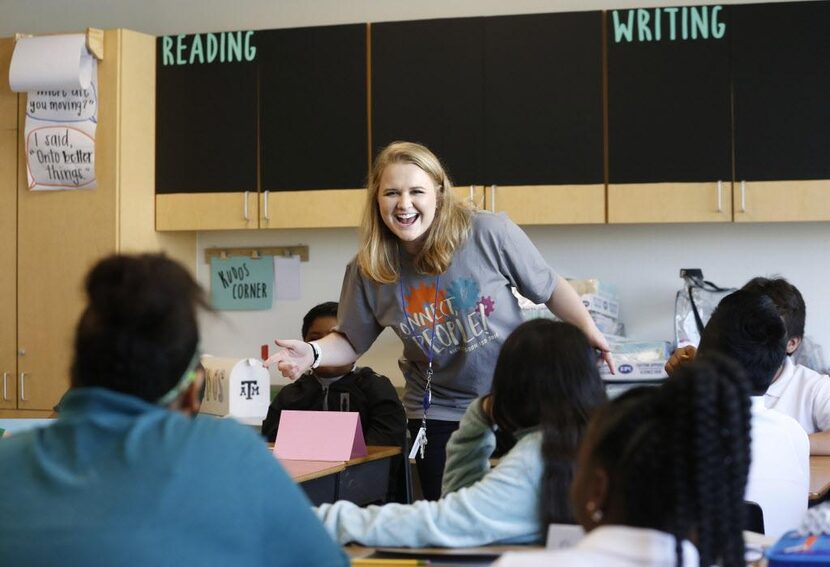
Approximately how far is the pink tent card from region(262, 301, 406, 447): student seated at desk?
675 mm

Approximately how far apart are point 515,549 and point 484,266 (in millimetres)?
1202

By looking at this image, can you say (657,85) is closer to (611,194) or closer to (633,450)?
(611,194)

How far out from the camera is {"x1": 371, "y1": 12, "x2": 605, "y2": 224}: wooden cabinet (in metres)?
4.34

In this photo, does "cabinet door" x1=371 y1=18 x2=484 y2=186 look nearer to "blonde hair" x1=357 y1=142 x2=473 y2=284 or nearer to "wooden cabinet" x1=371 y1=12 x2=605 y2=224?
"wooden cabinet" x1=371 y1=12 x2=605 y2=224

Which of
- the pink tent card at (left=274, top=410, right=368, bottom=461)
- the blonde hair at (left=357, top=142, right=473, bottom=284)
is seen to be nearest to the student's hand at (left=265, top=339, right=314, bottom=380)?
the pink tent card at (left=274, top=410, right=368, bottom=461)

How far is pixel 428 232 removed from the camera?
2.81 m

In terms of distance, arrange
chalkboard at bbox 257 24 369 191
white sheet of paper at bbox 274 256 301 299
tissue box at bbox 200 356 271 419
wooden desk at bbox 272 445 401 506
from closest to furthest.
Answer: wooden desk at bbox 272 445 401 506
tissue box at bbox 200 356 271 419
chalkboard at bbox 257 24 369 191
white sheet of paper at bbox 274 256 301 299

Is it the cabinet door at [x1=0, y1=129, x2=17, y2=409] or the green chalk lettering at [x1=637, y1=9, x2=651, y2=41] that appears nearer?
the green chalk lettering at [x1=637, y1=9, x2=651, y2=41]

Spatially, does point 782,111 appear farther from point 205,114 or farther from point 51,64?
point 51,64

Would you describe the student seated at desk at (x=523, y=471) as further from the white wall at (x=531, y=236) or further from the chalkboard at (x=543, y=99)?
the chalkboard at (x=543, y=99)

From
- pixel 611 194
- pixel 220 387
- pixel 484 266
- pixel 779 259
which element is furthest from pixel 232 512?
pixel 779 259

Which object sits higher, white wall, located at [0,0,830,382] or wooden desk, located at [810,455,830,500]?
white wall, located at [0,0,830,382]

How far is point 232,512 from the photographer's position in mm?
1216

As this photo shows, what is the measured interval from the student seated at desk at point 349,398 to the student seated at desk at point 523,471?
1.75 metres
